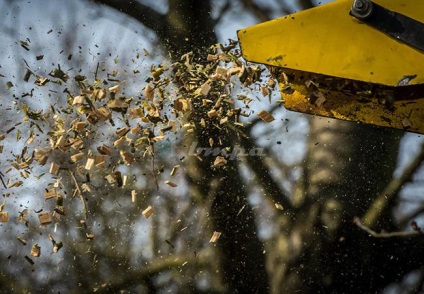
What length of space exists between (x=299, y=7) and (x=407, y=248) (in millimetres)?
2287

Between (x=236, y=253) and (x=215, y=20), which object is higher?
(x=215, y=20)

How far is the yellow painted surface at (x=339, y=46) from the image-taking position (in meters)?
1.72

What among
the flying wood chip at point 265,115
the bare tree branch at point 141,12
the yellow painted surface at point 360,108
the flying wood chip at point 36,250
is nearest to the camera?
the yellow painted surface at point 360,108

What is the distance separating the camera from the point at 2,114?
370cm

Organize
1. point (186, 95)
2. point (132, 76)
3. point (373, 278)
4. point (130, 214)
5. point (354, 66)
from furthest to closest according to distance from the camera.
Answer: point (130, 214), point (373, 278), point (132, 76), point (186, 95), point (354, 66)

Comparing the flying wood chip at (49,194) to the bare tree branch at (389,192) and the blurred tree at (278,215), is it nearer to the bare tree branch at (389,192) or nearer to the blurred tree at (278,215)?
the blurred tree at (278,215)

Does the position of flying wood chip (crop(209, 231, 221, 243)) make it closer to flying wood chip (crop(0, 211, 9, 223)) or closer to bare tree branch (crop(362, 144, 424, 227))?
bare tree branch (crop(362, 144, 424, 227))

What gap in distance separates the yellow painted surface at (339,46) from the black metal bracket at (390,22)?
0.8 inches

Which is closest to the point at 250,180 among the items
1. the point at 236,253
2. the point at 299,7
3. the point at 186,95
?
the point at 236,253

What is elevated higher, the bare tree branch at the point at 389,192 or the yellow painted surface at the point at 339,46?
the yellow painted surface at the point at 339,46

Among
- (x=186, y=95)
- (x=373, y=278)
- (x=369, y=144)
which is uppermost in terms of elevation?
(x=186, y=95)

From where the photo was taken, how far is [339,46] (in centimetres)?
179

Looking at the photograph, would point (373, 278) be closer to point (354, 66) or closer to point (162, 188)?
point (162, 188)

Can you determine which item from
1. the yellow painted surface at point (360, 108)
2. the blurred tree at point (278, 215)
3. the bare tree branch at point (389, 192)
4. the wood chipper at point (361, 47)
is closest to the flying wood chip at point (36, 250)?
the blurred tree at point (278, 215)
